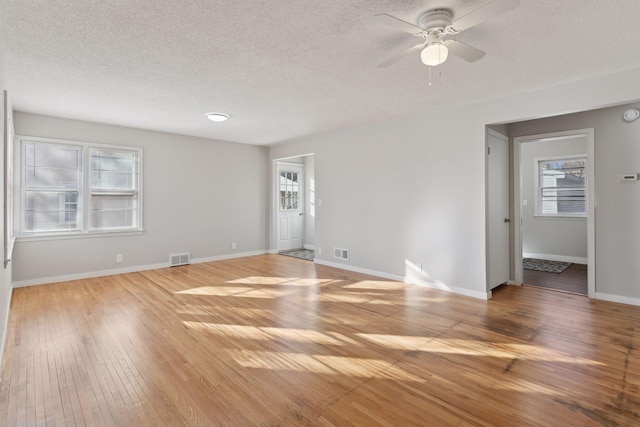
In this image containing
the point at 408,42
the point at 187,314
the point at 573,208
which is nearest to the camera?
the point at 408,42

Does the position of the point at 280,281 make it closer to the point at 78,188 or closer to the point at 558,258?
the point at 78,188

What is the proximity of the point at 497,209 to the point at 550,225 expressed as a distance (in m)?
3.03

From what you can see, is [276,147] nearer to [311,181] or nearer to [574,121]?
[311,181]

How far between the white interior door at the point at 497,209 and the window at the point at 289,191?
4.89 metres

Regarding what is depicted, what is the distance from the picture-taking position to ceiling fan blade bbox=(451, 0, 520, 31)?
5.74 ft

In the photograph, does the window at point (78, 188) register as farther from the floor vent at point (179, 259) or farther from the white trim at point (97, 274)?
the floor vent at point (179, 259)

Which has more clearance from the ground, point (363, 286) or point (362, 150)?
point (362, 150)

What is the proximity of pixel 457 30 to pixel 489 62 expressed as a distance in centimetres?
94

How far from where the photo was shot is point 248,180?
7.19m

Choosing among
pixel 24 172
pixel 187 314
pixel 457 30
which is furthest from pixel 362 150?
pixel 24 172

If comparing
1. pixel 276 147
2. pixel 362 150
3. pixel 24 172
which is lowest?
pixel 24 172

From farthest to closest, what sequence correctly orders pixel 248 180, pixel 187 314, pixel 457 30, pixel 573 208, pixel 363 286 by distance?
pixel 248 180 → pixel 573 208 → pixel 363 286 → pixel 187 314 → pixel 457 30

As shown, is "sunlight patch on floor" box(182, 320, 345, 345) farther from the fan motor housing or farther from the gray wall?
the gray wall

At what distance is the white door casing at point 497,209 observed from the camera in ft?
13.8
